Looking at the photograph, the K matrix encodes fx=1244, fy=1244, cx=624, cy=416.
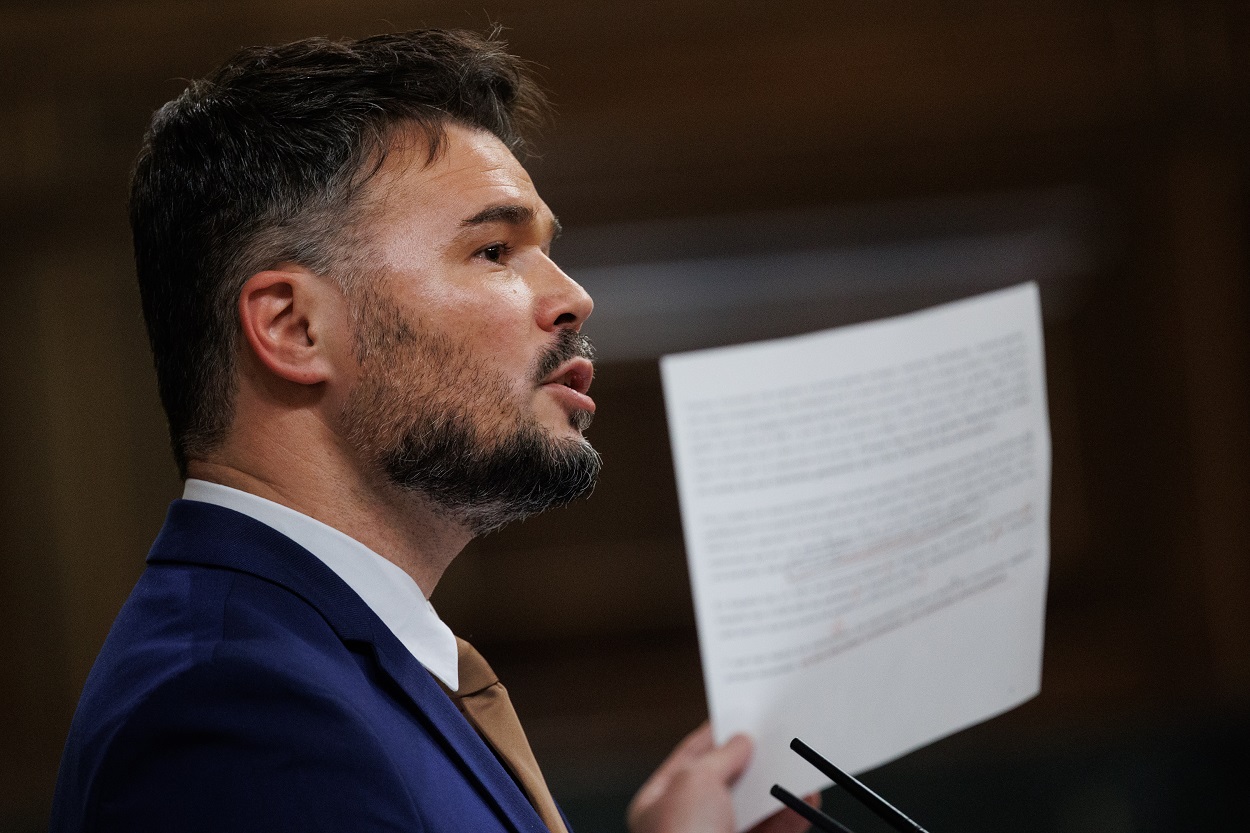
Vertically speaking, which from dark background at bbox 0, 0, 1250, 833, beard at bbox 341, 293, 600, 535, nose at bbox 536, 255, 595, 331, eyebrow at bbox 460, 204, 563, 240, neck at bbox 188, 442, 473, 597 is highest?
dark background at bbox 0, 0, 1250, 833

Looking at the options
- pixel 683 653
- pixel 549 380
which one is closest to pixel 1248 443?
pixel 683 653

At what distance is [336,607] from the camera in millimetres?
947

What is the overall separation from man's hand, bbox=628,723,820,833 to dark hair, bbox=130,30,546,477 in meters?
0.57

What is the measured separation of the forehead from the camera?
1.10m

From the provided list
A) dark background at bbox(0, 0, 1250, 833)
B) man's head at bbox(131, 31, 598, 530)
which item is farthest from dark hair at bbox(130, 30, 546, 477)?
dark background at bbox(0, 0, 1250, 833)

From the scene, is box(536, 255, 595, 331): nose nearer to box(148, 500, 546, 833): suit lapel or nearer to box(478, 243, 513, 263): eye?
box(478, 243, 513, 263): eye

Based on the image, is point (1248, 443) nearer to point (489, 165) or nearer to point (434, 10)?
point (434, 10)

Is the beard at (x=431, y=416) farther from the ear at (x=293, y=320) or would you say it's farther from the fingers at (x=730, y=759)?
the fingers at (x=730, y=759)

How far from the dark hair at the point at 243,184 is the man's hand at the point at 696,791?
1.86 ft

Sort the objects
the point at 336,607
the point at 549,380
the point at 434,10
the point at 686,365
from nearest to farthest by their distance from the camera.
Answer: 1. the point at 336,607
2. the point at 549,380
3. the point at 686,365
4. the point at 434,10

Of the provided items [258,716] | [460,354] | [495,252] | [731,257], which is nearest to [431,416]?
[460,354]

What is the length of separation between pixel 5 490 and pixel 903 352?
8.78ft

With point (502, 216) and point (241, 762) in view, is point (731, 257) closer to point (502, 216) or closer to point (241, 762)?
point (502, 216)

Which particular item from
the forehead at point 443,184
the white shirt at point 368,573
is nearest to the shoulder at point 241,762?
the white shirt at point 368,573
